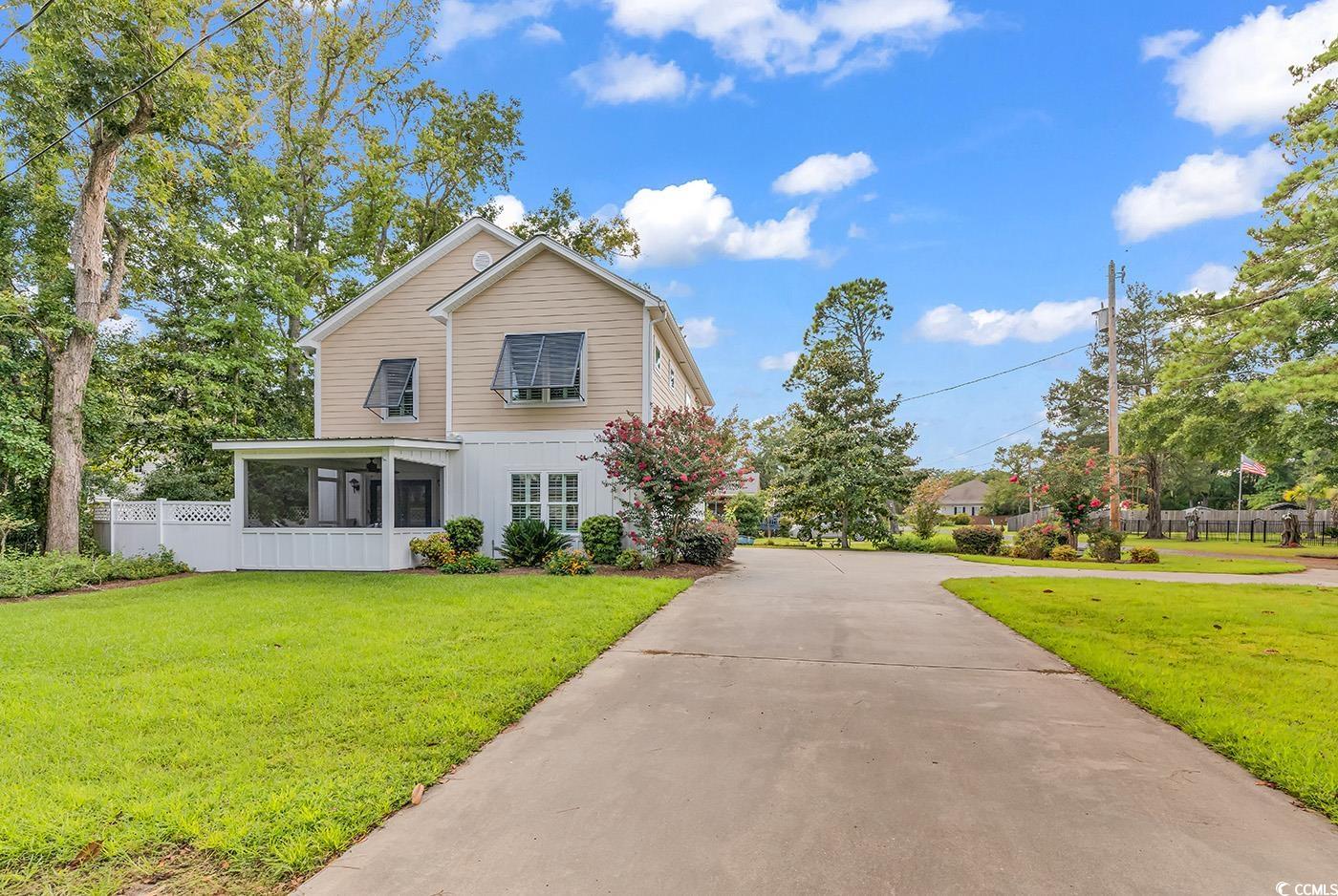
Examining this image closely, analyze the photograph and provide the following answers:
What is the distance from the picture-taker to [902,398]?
22.3 meters

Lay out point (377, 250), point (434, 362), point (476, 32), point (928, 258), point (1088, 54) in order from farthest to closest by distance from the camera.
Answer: point (377, 250), point (928, 258), point (434, 362), point (476, 32), point (1088, 54)

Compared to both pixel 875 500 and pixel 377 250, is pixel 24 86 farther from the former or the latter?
pixel 875 500

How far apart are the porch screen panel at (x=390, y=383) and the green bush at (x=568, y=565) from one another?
6.01 m

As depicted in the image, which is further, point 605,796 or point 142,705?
point 142,705

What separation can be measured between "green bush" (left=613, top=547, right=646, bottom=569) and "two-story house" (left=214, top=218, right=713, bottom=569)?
1.32m

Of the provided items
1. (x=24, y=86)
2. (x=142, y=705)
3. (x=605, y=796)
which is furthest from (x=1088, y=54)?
(x=24, y=86)

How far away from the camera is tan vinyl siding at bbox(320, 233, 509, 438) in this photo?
14875 millimetres

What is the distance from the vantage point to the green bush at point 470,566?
1197 centimetres

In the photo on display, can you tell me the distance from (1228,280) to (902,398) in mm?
11777

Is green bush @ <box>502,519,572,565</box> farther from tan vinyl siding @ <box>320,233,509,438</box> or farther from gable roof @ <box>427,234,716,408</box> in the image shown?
gable roof @ <box>427,234,716,408</box>

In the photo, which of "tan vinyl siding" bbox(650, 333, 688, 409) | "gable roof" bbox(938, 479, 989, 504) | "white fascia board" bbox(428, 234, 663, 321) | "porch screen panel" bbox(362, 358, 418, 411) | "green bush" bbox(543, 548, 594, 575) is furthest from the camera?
"gable roof" bbox(938, 479, 989, 504)

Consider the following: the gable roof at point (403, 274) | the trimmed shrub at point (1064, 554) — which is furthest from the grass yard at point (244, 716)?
the trimmed shrub at point (1064, 554)

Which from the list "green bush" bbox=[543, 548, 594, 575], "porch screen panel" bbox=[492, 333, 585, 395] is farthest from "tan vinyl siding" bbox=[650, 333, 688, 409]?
"green bush" bbox=[543, 548, 594, 575]

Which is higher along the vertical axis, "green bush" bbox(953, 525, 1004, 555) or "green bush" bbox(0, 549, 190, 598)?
"green bush" bbox(0, 549, 190, 598)
